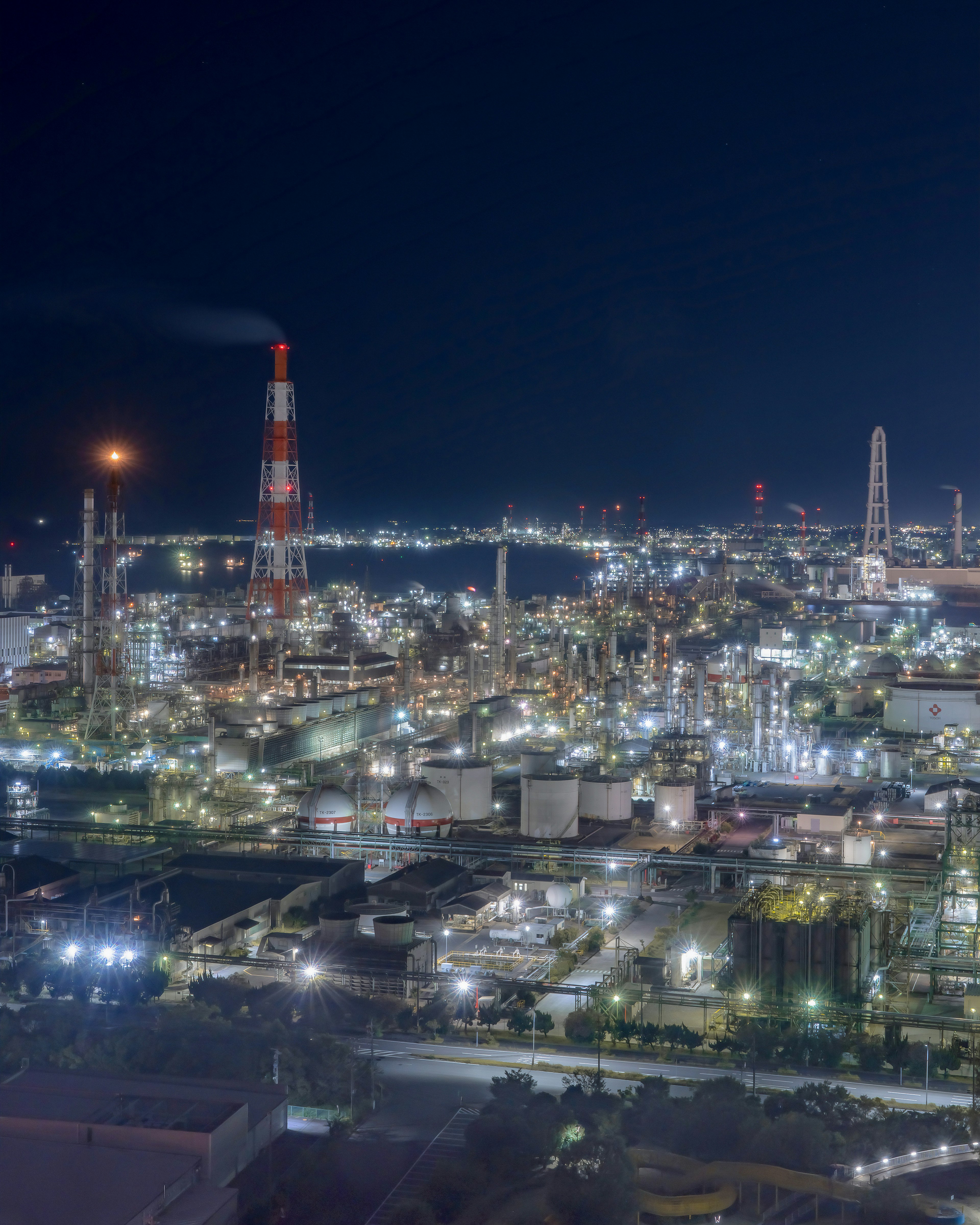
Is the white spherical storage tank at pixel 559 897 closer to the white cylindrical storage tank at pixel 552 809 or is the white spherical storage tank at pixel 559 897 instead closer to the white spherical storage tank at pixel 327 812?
the white cylindrical storage tank at pixel 552 809

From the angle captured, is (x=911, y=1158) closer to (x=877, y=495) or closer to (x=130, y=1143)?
(x=130, y=1143)

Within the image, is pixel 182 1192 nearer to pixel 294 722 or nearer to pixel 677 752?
pixel 677 752

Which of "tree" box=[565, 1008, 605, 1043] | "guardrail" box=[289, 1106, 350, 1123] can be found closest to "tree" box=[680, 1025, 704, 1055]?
"tree" box=[565, 1008, 605, 1043]

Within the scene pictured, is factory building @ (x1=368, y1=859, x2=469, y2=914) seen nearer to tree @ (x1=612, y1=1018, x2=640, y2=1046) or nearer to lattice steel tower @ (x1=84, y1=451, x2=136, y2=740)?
tree @ (x1=612, y1=1018, x2=640, y2=1046)

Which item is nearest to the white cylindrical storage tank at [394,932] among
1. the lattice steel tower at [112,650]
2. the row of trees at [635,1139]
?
the row of trees at [635,1139]

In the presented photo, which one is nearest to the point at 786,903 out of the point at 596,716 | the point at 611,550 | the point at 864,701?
the point at 596,716

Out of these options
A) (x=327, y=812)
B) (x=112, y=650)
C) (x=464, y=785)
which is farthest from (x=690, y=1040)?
(x=112, y=650)
